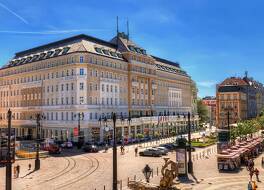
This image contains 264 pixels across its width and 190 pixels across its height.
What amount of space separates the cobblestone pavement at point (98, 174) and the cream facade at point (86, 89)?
78.5ft

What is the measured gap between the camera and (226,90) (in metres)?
152

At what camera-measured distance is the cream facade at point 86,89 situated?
78.2 metres

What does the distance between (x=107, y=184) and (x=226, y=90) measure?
125744mm

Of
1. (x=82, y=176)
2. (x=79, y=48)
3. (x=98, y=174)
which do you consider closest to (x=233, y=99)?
(x=79, y=48)

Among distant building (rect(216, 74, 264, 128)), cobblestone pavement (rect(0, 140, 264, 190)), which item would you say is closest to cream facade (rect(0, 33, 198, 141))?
cobblestone pavement (rect(0, 140, 264, 190))

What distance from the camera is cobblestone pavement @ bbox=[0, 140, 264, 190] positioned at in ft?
109

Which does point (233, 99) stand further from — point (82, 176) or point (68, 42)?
point (82, 176)

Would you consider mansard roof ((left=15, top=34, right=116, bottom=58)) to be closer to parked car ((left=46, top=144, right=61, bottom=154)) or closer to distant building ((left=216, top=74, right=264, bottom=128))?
parked car ((left=46, top=144, right=61, bottom=154))

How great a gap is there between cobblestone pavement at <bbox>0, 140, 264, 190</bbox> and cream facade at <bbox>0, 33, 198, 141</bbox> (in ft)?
78.5

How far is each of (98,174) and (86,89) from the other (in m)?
40.2

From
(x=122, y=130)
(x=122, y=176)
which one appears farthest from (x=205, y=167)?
(x=122, y=130)

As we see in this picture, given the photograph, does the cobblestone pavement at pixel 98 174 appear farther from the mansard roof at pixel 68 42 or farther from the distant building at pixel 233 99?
the distant building at pixel 233 99

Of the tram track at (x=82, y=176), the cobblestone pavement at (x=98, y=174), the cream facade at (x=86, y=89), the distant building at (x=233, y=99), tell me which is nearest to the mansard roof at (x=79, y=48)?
the cream facade at (x=86, y=89)

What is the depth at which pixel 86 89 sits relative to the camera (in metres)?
77.8
